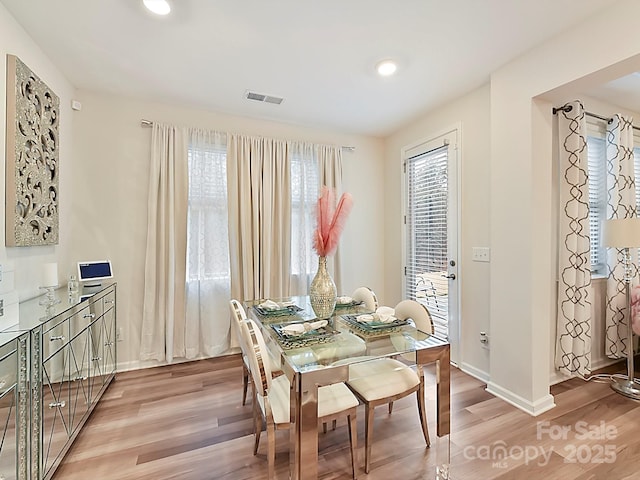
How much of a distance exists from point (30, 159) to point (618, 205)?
4865 millimetres

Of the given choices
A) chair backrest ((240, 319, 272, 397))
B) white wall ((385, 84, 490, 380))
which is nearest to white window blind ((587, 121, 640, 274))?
white wall ((385, 84, 490, 380))

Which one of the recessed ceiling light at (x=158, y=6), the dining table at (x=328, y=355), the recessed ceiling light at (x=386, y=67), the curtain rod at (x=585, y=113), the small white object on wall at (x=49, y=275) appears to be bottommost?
the dining table at (x=328, y=355)

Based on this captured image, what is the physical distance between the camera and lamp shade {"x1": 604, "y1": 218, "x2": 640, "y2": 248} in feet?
7.34

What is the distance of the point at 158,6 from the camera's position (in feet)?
5.72

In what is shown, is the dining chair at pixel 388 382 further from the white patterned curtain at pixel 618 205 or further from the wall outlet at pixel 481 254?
the white patterned curtain at pixel 618 205

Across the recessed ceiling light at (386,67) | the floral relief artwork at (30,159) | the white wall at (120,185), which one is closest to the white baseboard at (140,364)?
the white wall at (120,185)

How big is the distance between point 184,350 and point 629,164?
15.6ft

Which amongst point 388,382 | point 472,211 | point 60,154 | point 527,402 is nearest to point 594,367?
point 527,402

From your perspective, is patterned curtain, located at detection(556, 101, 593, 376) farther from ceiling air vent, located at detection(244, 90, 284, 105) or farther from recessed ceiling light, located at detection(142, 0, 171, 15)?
recessed ceiling light, located at detection(142, 0, 171, 15)

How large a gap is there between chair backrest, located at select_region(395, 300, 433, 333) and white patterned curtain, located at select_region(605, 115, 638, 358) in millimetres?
2335

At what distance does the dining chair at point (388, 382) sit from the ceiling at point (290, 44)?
6.12 feet

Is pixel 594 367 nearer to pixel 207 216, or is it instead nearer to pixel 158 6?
pixel 207 216

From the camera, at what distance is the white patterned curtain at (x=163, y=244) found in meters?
2.90

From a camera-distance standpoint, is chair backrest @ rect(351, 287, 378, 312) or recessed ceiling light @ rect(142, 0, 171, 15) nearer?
recessed ceiling light @ rect(142, 0, 171, 15)
